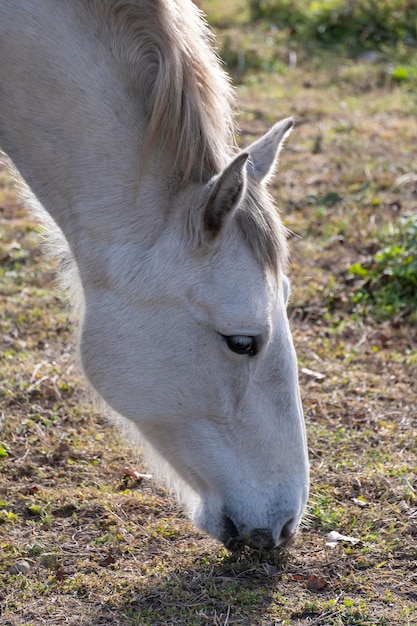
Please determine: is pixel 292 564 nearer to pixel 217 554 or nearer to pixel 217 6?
pixel 217 554

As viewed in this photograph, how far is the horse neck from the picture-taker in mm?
2857

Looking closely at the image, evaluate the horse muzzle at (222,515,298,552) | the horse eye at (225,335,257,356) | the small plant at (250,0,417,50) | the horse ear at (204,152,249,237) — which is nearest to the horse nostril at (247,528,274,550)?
the horse muzzle at (222,515,298,552)

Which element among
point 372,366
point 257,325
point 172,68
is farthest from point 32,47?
point 372,366

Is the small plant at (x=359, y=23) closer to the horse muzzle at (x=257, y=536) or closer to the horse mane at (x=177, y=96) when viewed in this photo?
the horse mane at (x=177, y=96)

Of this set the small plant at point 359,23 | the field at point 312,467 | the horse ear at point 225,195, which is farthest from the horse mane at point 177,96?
A: the small plant at point 359,23

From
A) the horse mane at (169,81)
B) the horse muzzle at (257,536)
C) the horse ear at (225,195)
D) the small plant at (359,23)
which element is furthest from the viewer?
the small plant at (359,23)

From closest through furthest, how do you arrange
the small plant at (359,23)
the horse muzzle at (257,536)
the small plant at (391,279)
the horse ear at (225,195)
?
1. the horse ear at (225,195)
2. the horse muzzle at (257,536)
3. the small plant at (391,279)
4. the small plant at (359,23)

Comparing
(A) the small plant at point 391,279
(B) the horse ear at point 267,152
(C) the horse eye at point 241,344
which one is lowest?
(A) the small plant at point 391,279

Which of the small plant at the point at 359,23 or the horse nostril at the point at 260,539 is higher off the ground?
Result: the horse nostril at the point at 260,539

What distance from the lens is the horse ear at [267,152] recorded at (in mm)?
3000

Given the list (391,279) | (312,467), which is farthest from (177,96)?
(391,279)

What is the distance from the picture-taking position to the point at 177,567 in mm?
3059

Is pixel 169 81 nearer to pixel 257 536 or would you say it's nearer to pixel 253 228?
pixel 253 228

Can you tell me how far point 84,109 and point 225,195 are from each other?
0.57 meters
